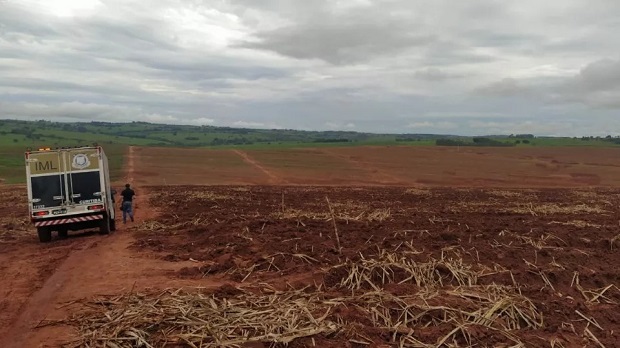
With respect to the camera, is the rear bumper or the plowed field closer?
the plowed field

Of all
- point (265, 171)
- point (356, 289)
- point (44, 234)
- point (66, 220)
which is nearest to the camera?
point (356, 289)

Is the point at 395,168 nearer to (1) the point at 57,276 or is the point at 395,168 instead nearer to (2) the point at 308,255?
(2) the point at 308,255

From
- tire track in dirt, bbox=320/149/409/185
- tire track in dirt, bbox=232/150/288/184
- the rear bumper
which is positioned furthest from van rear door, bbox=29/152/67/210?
tire track in dirt, bbox=320/149/409/185

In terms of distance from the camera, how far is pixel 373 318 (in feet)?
26.4

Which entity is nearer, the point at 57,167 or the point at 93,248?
the point at 93,248

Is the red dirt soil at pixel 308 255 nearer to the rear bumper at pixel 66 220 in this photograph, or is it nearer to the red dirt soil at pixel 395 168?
the rear bumper at pixel 66 220

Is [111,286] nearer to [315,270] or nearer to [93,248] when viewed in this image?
[315,270]

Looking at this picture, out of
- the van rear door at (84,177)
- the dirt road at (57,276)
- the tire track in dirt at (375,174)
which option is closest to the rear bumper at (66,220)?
the van rear door at (84,177)

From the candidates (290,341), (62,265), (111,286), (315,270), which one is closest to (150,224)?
(62,265)

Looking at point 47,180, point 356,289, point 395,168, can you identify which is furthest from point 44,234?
point 395,168

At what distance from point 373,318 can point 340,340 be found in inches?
38.2

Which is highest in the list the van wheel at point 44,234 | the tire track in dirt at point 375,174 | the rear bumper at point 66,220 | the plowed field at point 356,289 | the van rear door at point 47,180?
the van rear door at point 47,180

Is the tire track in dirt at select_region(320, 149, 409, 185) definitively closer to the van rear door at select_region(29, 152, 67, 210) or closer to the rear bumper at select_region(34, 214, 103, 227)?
the rear bumper at select_region(34, 214, 103, 227)

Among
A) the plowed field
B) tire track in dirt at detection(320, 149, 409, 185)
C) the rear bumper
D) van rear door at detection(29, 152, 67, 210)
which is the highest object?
van rear door at detection(29, 152, 67, 210)
